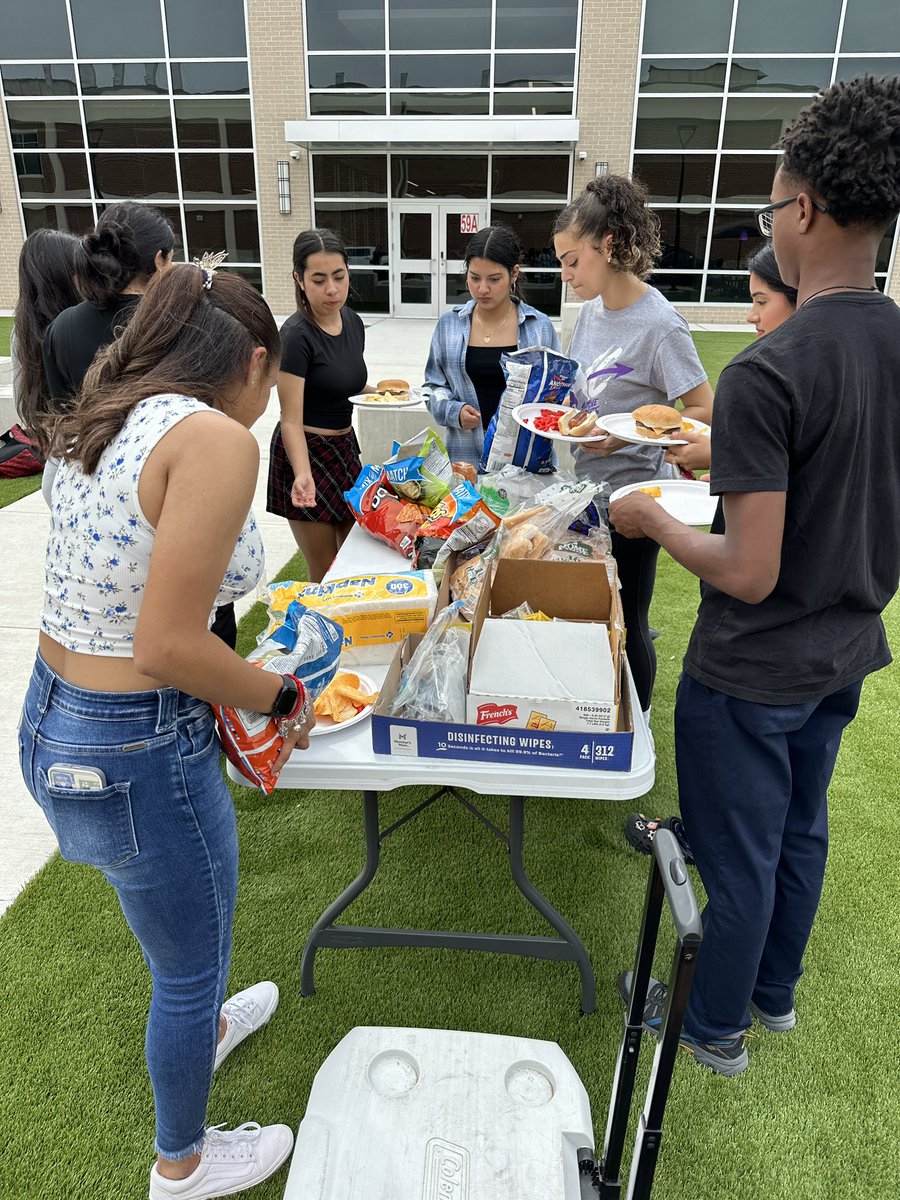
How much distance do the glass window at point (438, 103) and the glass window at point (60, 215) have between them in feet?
22.8

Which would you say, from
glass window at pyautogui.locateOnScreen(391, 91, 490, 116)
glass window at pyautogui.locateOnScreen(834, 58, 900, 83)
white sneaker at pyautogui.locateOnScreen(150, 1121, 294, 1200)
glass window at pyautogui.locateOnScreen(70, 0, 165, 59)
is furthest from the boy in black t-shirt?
glass window at pyautogui.locateOnScreen(70, 0, 165, 59)

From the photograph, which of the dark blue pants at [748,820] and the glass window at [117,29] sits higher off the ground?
the glass window at [117,29]

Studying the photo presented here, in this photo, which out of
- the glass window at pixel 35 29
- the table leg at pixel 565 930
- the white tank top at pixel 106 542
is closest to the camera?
the white tank top at pixel 106 542

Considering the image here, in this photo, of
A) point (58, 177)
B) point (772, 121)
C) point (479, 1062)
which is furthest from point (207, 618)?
point (58, 177)

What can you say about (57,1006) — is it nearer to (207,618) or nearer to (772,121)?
(207,618)

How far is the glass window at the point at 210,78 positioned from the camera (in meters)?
15.2

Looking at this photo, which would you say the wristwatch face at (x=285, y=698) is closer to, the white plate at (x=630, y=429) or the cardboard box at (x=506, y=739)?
the cardboard box at (x=506, y=739)

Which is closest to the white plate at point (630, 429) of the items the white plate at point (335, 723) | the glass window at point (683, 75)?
the white plate at point (335, 723)

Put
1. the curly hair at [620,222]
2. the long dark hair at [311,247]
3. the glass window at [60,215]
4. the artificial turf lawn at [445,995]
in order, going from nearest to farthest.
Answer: the artificial turf lawn at [445,995] → the curly hair at [620,222] → the long dark hair at [311,247] → the glass window at [60,215]

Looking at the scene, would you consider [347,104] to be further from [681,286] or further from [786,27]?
[786,27]

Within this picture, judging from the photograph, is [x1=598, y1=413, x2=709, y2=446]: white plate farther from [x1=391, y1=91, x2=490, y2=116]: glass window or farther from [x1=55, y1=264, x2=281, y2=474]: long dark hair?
[x1=391, y1=91, x2=490, y2=116]: glass window

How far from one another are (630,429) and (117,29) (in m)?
18.0

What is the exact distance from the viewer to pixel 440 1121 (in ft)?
5.43

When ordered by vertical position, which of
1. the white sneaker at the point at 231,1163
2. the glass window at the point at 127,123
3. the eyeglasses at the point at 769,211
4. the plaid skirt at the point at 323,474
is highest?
the glass window at the point at 127,123
